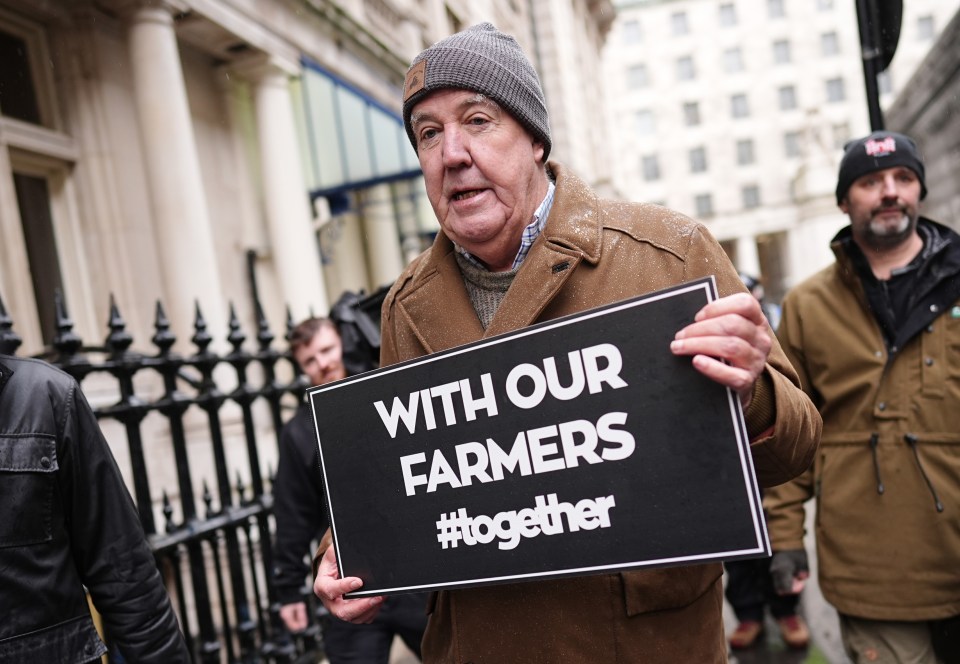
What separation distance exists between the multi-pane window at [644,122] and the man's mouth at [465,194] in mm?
63090

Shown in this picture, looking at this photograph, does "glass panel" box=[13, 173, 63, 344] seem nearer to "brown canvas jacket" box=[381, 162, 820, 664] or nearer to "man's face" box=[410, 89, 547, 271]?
"man's face" box=[410, 89, 547, 271]

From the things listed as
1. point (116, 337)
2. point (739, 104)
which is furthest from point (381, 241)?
point (739, 104)

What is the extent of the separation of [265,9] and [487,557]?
9363 millimetres

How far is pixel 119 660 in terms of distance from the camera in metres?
3.08

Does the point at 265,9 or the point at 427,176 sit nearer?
the point at 427,176

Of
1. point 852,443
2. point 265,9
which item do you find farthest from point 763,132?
point 852,443

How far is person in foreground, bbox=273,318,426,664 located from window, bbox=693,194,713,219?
5858 centimetres

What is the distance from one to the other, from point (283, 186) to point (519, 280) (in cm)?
878

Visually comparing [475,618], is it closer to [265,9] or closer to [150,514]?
[150,514]

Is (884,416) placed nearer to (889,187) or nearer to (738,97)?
(889,187)

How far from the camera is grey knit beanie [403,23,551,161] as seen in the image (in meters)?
1.80

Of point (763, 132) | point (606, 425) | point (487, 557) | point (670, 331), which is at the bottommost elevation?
point (487, 557)

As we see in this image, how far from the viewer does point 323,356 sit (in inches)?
157

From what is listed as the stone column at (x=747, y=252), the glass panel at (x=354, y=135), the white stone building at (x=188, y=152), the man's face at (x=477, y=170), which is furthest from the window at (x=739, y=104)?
the man's face at (x=477, y=170)
